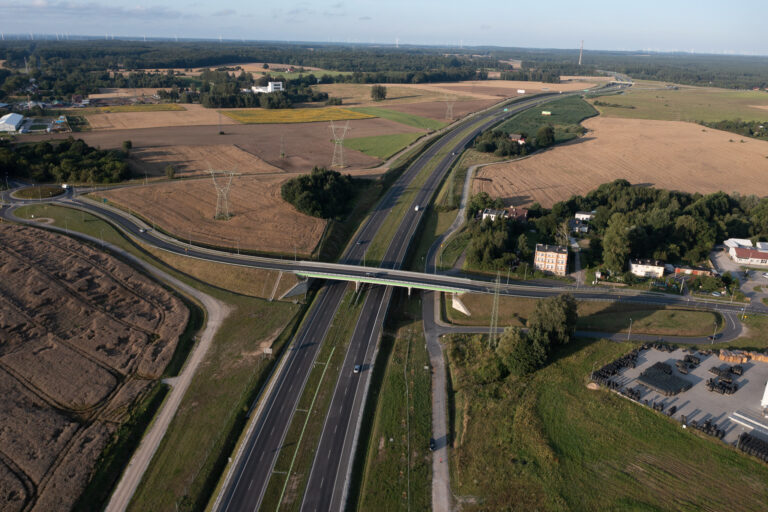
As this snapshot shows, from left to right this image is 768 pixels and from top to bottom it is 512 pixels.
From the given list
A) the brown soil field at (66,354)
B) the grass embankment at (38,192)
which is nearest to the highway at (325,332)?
the grass embankment at (38,192)

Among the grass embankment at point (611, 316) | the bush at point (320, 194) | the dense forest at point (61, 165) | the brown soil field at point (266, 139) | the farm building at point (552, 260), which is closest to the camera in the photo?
the grass embankment at point (611, 316)

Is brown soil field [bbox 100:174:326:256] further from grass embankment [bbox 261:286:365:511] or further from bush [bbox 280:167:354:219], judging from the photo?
grass embankment [bbox 261:286:365:511]

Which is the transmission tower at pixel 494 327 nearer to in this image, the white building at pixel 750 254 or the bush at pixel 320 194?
the bush at pixel 320 194

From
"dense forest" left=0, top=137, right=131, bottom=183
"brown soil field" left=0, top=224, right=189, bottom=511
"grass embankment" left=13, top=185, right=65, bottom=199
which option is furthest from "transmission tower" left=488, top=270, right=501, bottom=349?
"grass embankment" left=13, top=185, right=65, bottom=199

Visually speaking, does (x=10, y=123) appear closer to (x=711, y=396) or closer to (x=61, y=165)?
(x=61, y=165)

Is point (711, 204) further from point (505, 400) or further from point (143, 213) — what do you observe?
point (143, 213)

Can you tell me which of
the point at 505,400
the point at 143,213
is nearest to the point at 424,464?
the point at 505,400
